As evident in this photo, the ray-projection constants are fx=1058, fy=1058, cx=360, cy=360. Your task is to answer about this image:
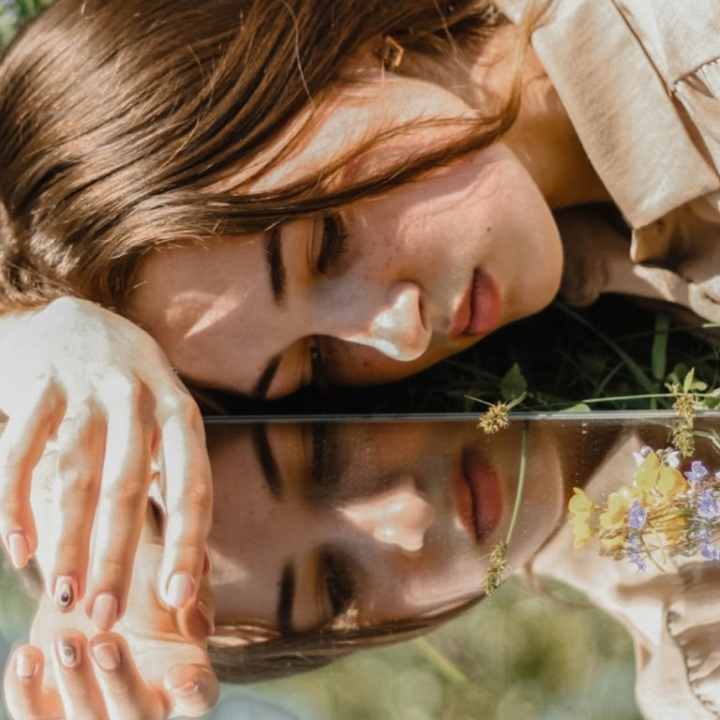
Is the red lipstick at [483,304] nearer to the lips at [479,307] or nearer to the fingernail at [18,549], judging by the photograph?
the lips at [479,307]

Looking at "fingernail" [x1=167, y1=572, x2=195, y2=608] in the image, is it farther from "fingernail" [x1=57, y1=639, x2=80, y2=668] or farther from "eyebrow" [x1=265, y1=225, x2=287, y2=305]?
"eyebrow" [x1=265, y1=225, x2=287, y2=305]

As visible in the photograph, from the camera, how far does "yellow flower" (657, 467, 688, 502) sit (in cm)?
86

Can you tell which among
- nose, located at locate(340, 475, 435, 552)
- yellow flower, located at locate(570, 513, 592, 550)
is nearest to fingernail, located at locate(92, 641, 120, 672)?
nose, located at locate(340, 475, 435, 552)

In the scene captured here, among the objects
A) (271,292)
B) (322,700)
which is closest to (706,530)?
(322,700)

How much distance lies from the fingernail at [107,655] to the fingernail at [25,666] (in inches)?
2.1

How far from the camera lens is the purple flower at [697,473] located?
90 cm

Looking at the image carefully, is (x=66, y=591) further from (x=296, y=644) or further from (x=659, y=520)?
(x=659, y=520)

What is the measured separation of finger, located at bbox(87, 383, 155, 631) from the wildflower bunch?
38 centimetres

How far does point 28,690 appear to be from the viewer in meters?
0.82

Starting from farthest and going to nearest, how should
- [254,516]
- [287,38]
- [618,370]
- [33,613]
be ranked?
[618,370], [287,38], [254,516], [33,613]

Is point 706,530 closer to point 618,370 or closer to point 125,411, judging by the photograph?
point 125,411

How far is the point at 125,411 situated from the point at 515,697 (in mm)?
438

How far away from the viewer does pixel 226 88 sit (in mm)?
1126

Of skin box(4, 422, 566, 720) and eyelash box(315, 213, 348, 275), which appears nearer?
skin box(4, 422, 566, 720)
